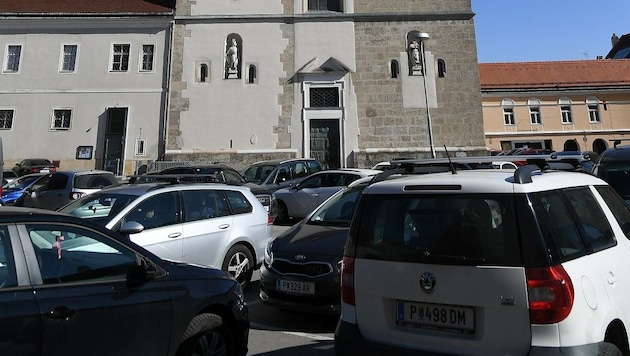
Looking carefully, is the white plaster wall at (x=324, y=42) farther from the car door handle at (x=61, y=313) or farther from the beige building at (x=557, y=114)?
the car door handle at (x=61, y=313)

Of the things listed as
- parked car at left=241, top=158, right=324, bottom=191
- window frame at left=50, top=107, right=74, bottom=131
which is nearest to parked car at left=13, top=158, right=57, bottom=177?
window frame at left=50, top=107, right=74, bottom=131

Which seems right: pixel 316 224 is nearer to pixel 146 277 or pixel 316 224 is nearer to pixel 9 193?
pixel 146 277

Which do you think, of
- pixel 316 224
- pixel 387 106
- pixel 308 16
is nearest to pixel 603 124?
pixel 387 106

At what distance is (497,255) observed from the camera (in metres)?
2.52

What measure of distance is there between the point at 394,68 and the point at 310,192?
15475 millimetres

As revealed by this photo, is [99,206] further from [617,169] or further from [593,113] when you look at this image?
[593,113]

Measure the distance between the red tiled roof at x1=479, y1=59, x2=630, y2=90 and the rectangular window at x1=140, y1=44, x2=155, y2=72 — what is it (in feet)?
95.0

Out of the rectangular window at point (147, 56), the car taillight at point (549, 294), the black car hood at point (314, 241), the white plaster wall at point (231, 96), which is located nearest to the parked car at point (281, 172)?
the white plaster wall at point (231, 96)

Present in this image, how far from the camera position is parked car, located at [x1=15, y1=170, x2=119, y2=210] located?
458 inches

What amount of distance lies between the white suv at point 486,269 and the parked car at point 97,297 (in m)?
1.14

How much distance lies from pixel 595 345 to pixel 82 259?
3.30 metres

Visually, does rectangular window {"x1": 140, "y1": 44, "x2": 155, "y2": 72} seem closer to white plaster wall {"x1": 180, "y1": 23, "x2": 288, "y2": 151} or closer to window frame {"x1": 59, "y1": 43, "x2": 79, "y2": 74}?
white plaster wall {"x1": 180, "y1": 23, "x2": 288, "y2": 151}

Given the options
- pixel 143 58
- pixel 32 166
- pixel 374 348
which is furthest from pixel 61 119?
pixel 374 348

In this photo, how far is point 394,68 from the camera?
2531cm
